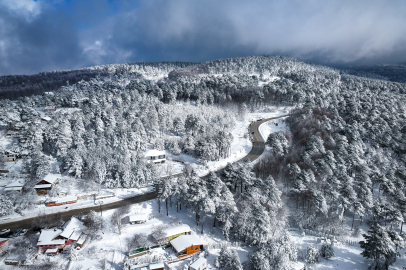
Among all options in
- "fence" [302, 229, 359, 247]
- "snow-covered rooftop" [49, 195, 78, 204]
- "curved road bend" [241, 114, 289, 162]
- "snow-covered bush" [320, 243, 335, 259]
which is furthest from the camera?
"curved road bend" [241, 114, 289, 162]

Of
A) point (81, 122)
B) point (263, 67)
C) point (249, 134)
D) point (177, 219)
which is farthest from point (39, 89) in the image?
point (263, 67)

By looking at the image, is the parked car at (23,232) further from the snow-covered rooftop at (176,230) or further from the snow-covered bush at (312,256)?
the snow-covered bush at (312,256)

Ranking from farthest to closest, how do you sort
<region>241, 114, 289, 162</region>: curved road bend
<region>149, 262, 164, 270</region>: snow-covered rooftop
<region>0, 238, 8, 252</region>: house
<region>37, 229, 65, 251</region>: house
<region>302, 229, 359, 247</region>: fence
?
<region>241, 114, 289, 162</region>: curved road bend, <region>302, 229, 359, 247</region>: fence, <region>37, 229, 65, 251</region>: house, <region>0, 238, 8, 252</region>: house, <region>149, 262, 164, 270</region>: snow-covered rooftop

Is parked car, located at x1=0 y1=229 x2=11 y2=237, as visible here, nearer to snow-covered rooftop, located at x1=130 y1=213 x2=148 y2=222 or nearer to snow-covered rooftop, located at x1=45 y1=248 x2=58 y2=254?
snow-covered rooftop, located at x1=45 y1=248 x2=58 y2=254

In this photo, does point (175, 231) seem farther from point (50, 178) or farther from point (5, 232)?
point (50, 178)

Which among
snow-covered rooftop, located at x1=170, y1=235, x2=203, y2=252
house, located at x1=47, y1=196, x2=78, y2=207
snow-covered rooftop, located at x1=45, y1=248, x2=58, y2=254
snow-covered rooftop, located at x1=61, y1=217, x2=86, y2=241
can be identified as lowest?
snow-covered rooftop, located at x1=45, y1=248, x2=58, y2=254

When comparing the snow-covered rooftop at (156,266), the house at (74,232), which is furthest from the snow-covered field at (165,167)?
the snow-covered rooftop at (156,266)

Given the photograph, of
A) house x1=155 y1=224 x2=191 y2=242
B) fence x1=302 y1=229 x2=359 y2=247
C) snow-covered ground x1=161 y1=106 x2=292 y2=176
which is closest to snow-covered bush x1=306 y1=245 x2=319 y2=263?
fence x1=302 y1=229 x2=359 y2=247
